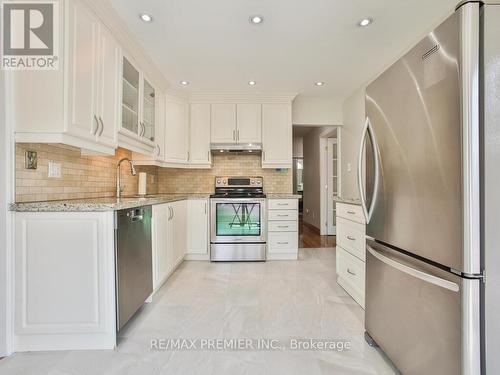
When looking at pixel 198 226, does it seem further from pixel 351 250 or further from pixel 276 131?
pixel 351 250

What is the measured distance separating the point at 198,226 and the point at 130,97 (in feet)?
5.78

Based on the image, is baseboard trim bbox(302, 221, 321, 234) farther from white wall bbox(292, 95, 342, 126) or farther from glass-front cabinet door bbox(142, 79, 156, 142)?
glass-front cabinet door bbox(142, 79, 156, 142)

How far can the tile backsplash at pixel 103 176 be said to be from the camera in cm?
170

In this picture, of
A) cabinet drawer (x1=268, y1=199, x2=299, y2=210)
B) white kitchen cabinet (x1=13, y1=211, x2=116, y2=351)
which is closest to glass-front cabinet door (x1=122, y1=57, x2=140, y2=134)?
white kitchen cabinet (x1=13, y1=211, x2=116, y2=351)

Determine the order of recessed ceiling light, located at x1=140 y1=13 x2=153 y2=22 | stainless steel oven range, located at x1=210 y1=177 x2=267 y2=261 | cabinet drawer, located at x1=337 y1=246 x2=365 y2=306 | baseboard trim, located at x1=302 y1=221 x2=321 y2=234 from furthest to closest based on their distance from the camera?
baseboard trim, located at x1=302 y1=221 x2=321 y2=234 < stainless steel oven range, located at x1=210 y1=177 x2=267 y2=261 < cabinet drawer, located at x1=337 y1=246 x2=365 y2=306 < recessed ceiling light, located at x1=140 y1=13 x2=153 y2=22

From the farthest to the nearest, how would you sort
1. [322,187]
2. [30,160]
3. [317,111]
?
1. [322,187]
2. [317,111]
3. [30,160]

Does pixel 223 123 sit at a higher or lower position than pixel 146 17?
lower

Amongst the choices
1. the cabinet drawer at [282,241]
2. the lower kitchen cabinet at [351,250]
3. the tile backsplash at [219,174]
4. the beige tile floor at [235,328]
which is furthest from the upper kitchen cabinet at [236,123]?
the beige tile floor at [235,328]

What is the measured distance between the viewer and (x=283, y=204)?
3.48 meters

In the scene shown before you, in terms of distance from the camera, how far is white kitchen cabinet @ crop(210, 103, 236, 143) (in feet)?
12.1

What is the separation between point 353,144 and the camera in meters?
3.75

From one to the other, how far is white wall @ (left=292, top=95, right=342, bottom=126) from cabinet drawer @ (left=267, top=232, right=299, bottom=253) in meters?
1.80

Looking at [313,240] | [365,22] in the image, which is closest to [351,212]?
[365,22]

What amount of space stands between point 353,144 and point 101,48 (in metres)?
3.24
